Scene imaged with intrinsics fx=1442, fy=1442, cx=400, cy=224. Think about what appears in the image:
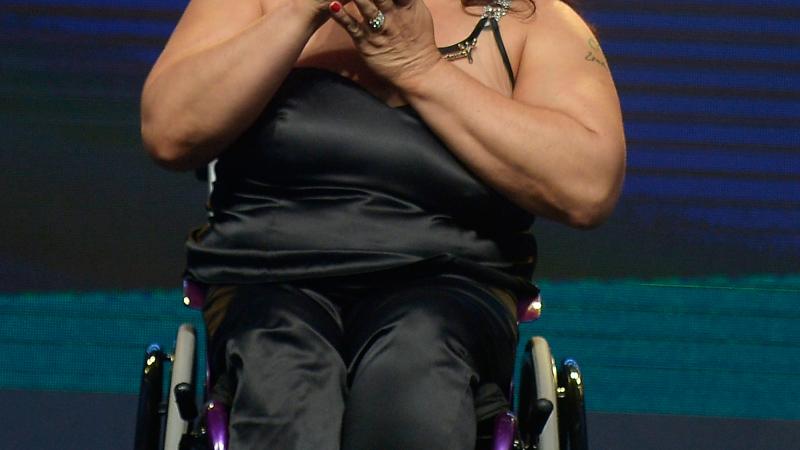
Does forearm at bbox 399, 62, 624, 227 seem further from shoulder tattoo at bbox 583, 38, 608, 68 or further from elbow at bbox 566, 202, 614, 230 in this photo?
shoulder tattoo at bbox 583, 38, 608, 68

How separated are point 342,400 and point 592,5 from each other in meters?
2.85

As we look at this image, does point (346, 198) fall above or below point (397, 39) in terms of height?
below

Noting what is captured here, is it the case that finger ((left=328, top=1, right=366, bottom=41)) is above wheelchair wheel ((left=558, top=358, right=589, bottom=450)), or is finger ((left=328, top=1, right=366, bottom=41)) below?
above

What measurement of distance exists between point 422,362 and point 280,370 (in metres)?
0.17

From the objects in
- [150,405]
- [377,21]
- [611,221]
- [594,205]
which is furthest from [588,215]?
[611,221]

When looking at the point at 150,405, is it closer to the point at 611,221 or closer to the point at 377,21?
the point at 377,21

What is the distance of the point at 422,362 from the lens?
5.59 feet

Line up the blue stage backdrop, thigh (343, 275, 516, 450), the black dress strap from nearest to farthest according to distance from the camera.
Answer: thigh (343, 275, 516, 450) < the black dress strap < the blue stage backdrop

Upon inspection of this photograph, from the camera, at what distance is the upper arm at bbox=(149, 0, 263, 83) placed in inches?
78.3

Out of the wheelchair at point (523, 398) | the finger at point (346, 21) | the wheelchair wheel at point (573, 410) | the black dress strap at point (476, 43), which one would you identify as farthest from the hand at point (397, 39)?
the wheelchair wheel at point (573, 410)

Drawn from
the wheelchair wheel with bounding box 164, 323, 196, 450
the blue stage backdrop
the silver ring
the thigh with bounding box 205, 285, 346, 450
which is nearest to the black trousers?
the thigh with bounding box 205, 285, 346, 450

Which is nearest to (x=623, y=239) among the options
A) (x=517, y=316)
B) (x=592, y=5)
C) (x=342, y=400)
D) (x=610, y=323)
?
(x=610, y=323)

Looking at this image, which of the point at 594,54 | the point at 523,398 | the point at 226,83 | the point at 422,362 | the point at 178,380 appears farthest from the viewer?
the point at 523,398

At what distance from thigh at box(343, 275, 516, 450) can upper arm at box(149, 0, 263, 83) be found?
0.43 metres
